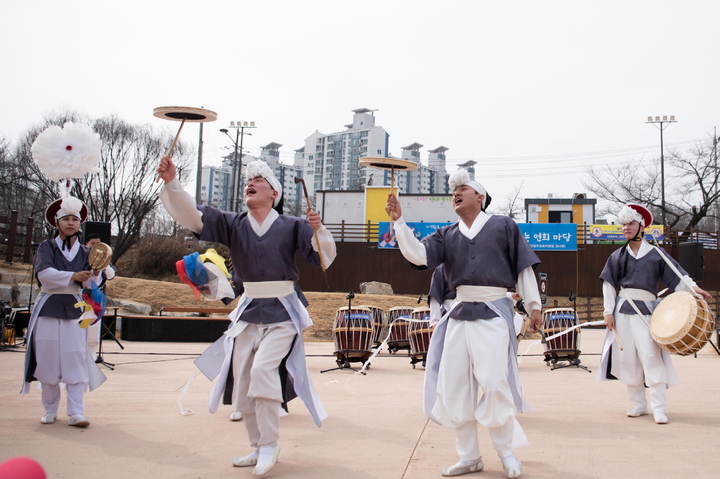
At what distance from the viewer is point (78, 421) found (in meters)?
4.95

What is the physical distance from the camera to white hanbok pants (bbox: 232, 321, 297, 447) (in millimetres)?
3822

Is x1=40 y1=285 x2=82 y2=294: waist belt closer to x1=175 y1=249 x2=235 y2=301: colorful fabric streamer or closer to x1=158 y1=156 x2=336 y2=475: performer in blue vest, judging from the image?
x1=175 y1=249 x2=235 y2=301: colorful fabric streamer

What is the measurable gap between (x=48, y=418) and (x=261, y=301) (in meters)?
2.45

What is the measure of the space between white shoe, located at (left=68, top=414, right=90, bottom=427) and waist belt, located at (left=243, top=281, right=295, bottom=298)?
2011mm

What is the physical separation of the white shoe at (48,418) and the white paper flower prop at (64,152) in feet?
6.73

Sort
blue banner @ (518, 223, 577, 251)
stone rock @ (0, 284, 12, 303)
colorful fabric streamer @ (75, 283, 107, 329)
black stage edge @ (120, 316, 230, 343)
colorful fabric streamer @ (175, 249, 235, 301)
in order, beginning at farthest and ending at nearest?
blue banner @ (518, 223, 577, 251), stone rock @ (0, 284, 12, 303), black stage edge @ (120, 316, 230, 343), colorful fabric streamer @ (75, 283, 107, 329), colorful fabric streamer @ (175, 249, 235, 301)

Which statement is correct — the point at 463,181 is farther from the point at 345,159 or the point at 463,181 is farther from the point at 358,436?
the point at 345,159

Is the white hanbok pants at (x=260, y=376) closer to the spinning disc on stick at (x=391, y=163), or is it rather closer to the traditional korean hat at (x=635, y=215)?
the spinning disc on stick at (x=391, y=163)

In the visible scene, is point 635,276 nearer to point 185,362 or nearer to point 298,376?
point 298,376

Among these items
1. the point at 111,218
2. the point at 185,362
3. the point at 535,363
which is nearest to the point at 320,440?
the point at 185,362

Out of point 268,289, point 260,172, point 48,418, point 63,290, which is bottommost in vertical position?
point 48,418

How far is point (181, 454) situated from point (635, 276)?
14.6ft

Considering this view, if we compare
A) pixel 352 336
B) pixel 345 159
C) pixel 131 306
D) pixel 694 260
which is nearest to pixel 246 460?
pixel 352 336

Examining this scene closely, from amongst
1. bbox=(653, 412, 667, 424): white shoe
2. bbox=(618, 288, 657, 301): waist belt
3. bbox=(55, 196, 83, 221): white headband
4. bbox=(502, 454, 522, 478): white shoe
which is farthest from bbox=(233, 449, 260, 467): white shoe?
bbox=(618, 288, 657, 301): waist belt
